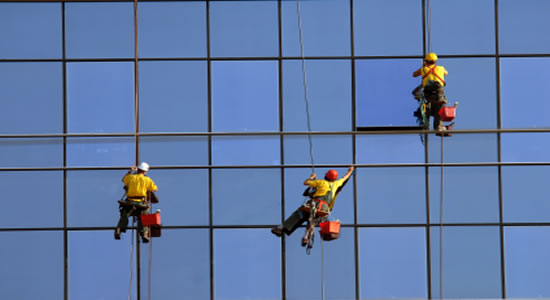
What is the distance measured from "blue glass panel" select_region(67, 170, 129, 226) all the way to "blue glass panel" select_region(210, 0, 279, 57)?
9.91ft

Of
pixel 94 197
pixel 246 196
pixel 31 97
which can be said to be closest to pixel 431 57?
pixel 246 196

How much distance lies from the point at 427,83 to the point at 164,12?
198 inches

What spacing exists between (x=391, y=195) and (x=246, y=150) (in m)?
2.77

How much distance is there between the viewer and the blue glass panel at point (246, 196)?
1758cm

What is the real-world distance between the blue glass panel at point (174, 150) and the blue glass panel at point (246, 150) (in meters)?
0.24

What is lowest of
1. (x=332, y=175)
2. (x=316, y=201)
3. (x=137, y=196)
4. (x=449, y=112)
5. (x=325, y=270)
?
(x=325, y=270)

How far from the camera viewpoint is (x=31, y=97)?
17844 mm

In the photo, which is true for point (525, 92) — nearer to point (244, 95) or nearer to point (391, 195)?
point (391, 195)

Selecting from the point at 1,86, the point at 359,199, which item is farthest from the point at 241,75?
the point at 1,86

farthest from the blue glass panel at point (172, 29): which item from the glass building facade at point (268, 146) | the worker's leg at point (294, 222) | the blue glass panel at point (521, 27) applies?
the blue glass panel at point (521, 27)

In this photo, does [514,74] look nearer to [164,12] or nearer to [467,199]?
[467,199]

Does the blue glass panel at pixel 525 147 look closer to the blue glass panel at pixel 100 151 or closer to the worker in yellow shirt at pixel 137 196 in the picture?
the worker in yellow shirt at pixel 137 196

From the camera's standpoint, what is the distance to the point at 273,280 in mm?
17484

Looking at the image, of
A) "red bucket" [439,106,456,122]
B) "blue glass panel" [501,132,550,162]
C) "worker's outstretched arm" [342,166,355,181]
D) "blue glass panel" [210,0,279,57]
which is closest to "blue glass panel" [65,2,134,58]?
"blue glass panel" [210,0,279,57]
